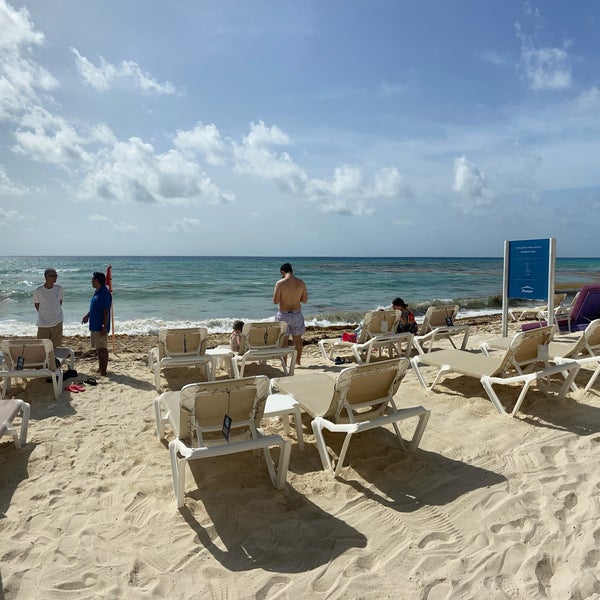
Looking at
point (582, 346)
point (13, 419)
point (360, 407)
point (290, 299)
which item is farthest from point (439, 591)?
point (290, 299)

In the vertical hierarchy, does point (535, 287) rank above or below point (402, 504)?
above

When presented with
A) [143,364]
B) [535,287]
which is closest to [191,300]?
[143,364]

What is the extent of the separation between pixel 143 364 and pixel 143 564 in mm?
5351

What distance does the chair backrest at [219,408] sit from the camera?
122 inches

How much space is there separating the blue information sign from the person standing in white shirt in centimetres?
729

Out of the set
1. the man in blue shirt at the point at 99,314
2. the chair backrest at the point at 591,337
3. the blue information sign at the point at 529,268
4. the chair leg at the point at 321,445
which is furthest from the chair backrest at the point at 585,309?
the man in blue shirt at the point at 99,314

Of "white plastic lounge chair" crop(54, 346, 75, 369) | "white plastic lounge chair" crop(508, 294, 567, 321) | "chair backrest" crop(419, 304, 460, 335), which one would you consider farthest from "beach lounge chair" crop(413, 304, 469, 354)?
"white plastic lounge chair" crop(54, 346, 75, 369)

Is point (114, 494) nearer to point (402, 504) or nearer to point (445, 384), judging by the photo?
point (402, 504)

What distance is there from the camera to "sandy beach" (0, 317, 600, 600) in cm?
237

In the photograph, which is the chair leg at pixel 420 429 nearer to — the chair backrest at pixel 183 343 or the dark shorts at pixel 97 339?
the chair backrest at pixel 183 343

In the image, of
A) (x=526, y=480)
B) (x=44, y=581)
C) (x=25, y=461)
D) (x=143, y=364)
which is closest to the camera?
(x=44, y=581)

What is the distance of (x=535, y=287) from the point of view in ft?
26.3

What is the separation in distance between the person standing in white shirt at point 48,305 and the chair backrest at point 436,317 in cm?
571

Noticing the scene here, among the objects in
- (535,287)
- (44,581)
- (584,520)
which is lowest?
(44,581)
